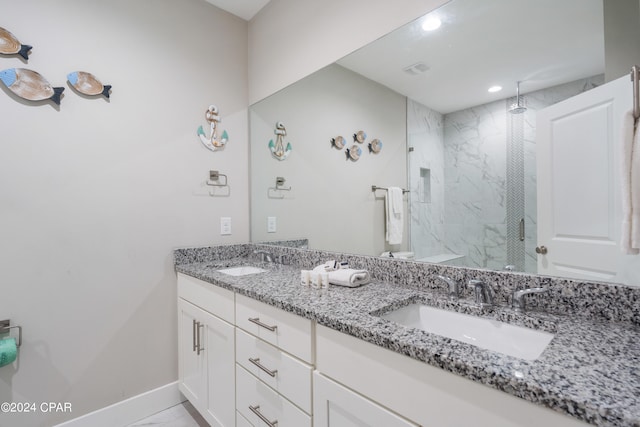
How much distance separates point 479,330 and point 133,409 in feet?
6.24

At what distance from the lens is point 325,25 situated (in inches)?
65.1

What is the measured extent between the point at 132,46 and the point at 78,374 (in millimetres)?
1833

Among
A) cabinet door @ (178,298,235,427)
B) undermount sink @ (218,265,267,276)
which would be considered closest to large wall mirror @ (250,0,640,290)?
undermount sink @ (218,265,267,276)

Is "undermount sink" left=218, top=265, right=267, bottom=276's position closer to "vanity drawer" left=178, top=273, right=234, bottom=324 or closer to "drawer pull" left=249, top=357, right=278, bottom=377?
"vanity drawer" left=178, top=273, right=234, bottom=324

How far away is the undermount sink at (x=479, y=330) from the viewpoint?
82cm

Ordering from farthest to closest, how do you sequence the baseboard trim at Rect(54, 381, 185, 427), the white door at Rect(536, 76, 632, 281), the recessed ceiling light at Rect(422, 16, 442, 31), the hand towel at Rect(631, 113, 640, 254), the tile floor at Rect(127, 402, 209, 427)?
the tile floor at Rect(127, 402, 209, 427)
the baseboard trim at Rect(54, 381, 185, 427)
the recessed ceiling light at Rect(422, 16, 442, 31)
the white door at Rect(536, 76, 632, 281)
the hand towel at Rect(631, 113, 640, 254)

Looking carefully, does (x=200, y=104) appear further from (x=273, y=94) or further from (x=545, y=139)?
(x=545, y=139)

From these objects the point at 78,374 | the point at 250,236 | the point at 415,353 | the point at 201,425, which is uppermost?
the point at 250,236

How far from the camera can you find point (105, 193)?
5.40 feet

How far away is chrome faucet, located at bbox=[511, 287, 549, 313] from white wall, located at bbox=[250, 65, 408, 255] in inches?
21.1

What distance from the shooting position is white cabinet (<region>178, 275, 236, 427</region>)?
138cm

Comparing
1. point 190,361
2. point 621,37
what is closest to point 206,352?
point 190,361

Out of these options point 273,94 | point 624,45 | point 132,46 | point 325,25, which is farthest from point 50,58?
point 624,45

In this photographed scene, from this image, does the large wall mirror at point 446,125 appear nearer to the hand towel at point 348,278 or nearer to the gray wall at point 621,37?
the gray wall at point 621,37
